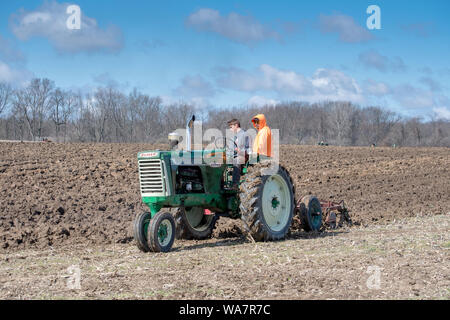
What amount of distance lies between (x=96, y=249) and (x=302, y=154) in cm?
1996

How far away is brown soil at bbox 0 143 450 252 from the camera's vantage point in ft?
33.9

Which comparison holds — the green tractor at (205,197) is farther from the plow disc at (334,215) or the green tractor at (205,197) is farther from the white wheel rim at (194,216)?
the plow disc at (334,215)

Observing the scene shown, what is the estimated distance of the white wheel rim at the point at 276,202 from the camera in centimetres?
923

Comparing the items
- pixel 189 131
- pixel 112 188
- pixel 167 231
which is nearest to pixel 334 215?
pixel 189 131

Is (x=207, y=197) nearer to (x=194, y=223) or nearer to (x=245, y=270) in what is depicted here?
(x=194, y=223)

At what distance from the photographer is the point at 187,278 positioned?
19.5 feet

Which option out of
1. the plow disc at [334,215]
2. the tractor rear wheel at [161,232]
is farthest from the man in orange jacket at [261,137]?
the tractor rear wheel at [161,232]

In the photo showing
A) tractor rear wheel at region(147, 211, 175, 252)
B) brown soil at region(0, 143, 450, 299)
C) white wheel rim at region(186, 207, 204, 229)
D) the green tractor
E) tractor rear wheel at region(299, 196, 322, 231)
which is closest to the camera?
brown soil at region(0, 143, 450, 299)

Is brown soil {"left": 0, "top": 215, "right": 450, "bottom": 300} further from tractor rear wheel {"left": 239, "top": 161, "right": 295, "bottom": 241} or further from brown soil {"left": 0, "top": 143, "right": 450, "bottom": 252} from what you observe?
brown soil {"left": 0, "top": 143, "right": 450, "bottom": 252}

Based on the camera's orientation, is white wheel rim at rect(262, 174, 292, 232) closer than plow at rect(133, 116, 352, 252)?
No

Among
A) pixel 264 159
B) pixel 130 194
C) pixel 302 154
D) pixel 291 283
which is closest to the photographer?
pixel 291 283

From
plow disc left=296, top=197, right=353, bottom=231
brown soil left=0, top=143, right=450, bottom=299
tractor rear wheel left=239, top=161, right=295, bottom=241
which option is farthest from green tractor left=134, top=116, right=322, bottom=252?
plow disc left=296, top=197, right=353, bottom=231

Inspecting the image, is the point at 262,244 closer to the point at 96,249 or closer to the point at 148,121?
the point at 96,249
